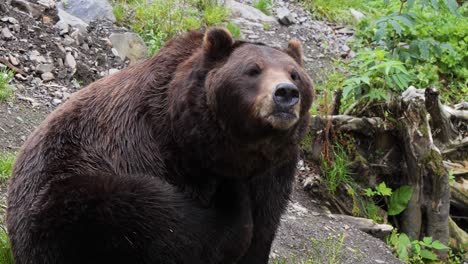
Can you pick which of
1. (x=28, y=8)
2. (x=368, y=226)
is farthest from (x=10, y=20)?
(x=368, y=226)

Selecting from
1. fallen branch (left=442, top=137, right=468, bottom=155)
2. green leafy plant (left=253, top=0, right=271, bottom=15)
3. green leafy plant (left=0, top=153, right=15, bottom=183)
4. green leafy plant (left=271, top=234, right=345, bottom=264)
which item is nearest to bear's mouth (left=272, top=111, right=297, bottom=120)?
green leafy plant (left=271, top=234, right=345, bottom=264)

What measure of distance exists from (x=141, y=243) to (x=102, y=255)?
215 millimetres

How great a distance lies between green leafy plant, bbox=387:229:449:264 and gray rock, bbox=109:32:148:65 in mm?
3685

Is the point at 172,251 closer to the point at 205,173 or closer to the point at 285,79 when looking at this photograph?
the point at 205,173

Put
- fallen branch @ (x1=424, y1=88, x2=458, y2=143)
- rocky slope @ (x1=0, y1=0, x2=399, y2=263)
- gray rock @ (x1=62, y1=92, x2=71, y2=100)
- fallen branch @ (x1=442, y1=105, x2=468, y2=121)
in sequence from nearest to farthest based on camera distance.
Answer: rocky slope @ (x1=0, y1=0, x2=399, y2=263) → fallen branch @ (x1=424, y1=88, x2=458, y2=143) → gray rock @ (x1=62, y1=92, x2=71, y2=100) → fallen branch @ (x1=442, y1=105, x2=468, y2=121)

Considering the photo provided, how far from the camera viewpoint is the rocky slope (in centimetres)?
633

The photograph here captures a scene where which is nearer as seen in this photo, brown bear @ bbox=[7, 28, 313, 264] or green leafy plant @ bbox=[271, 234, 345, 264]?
brown bear @ bbox=[7, 28, 313, 264]

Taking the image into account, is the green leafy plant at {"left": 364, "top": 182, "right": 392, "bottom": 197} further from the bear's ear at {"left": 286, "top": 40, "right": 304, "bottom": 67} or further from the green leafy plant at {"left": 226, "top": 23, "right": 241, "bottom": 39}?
the green leafy plant at {"left": 226, "top": 23, "right": 241, "bottom": 39}

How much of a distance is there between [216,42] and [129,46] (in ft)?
15.6

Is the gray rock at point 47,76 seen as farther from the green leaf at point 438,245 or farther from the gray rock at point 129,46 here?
the green leaf at point 438,245

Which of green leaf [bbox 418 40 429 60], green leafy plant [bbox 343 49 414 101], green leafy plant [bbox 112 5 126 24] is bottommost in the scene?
green leafy plant [bbox 112 5 126 24]

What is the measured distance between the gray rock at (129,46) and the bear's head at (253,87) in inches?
179

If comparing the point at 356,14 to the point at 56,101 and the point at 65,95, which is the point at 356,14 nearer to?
the point at 65,95

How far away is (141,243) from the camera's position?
12.6ft
